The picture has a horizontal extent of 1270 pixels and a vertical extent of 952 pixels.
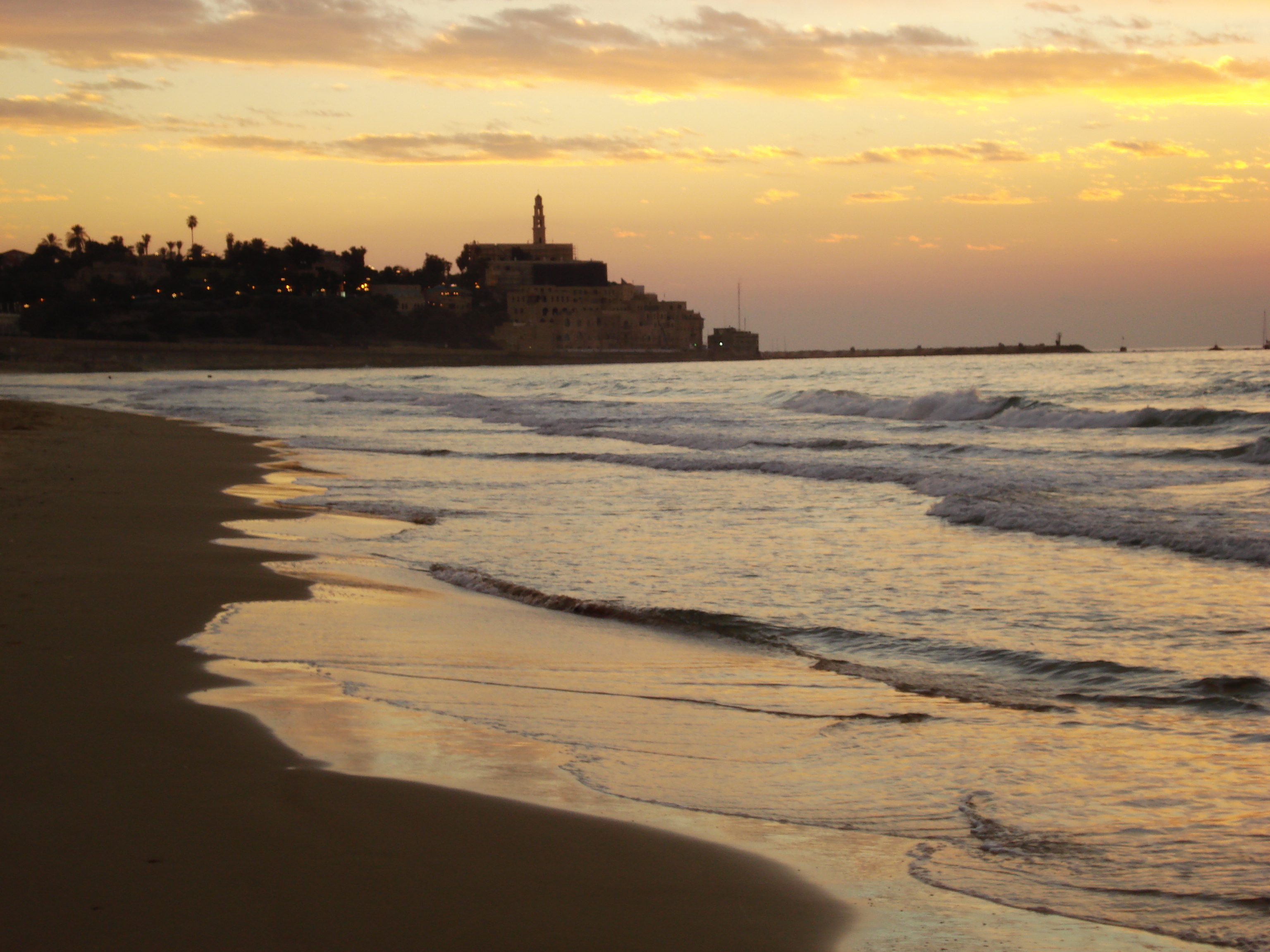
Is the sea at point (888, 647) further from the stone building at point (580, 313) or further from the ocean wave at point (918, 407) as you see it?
the stone building at point (580, 313)

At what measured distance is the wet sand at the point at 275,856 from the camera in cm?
280

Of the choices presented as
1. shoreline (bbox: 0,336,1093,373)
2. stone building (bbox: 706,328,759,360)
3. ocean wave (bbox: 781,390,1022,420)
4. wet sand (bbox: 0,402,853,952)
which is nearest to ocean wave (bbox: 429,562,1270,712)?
wet sand (bbox: 0,402,853,952)

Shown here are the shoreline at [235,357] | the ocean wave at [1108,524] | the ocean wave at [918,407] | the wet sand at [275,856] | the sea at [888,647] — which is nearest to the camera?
the wet sand at [275,856]

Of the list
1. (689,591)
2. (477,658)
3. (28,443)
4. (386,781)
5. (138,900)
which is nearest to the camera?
(138,900)

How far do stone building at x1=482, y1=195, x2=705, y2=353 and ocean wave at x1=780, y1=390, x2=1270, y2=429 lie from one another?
12819 centimetres

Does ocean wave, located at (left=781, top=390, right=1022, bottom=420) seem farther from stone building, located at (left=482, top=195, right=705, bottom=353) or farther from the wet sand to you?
stone building, located at (left=482, top=195, right=705, bottom=353)

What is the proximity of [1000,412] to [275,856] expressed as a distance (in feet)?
102

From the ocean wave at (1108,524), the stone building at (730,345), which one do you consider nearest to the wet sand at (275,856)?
the ocean wave at (1108,524)

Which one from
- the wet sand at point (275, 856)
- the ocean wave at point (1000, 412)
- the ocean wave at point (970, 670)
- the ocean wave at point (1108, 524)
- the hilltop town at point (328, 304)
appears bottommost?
the ocean wave at point (970, 670)

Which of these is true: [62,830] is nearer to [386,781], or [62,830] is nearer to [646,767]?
[386,781]

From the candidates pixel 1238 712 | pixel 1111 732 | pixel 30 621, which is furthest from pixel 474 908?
pixel 30 621

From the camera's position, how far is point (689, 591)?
26.1 feet

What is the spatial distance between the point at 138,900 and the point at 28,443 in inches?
689

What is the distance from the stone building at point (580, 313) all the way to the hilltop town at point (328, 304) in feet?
0.67
